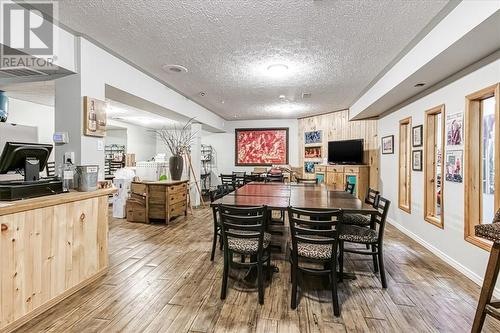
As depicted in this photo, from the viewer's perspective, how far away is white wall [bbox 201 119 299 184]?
7.70 metres

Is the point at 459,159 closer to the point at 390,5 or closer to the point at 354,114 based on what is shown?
the point at 390,5

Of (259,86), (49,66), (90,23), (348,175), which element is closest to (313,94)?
(259,86)

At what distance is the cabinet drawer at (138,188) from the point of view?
16.1 feet

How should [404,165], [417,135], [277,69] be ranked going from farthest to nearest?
1. [404,165]
2. [417,135]
3. [277,69]

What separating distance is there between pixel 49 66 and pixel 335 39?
3.06 meters

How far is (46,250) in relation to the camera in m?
2.04

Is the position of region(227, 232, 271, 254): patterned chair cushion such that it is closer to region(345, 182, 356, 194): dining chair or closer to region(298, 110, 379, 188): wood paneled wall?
region(345, 182, 356, 194): dining chair

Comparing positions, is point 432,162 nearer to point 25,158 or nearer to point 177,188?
point 177,188

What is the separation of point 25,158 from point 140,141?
23.7 ft

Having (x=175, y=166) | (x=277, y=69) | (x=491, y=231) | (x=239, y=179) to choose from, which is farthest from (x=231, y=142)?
(x=491, y=231)

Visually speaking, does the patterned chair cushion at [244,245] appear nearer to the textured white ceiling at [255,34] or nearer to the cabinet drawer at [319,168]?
the textured white ceiling at [255,34]

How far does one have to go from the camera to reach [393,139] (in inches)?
194

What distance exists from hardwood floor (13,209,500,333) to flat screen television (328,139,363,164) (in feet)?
10.6

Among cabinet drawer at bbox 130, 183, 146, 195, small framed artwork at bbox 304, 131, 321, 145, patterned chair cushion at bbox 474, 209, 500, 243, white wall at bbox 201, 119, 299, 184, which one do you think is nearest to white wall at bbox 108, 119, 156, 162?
white wall at bbox 201, 119, 299, 184
